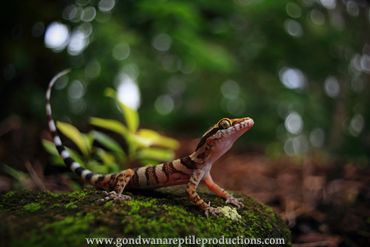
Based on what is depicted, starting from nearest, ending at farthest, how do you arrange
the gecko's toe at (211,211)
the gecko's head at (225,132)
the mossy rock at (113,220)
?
1. the mossy rock at (113,220)
2. the gecko's toe at (211,211)
3. the gecko's head at (225,132)

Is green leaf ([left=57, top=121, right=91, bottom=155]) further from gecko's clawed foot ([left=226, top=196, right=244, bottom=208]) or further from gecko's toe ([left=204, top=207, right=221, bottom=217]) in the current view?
gecko's toe ([left=204, top=207, right=221, bottom=217])

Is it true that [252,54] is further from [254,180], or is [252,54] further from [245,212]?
[245,212]

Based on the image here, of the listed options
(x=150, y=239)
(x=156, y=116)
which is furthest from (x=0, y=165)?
(x=156, y=116)

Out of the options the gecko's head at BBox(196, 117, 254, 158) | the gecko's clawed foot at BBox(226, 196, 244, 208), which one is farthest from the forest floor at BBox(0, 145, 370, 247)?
the gecko's head at BBox(196, 117, 254, 158)

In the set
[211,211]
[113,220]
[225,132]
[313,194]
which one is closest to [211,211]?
[211,211]

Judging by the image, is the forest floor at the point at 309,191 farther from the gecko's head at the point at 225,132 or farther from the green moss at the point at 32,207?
the green moss at the point at 32,207

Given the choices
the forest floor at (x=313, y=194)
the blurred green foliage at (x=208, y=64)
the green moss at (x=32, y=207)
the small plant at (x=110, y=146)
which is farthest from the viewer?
the blurred green foliage at (x=208, y=64)

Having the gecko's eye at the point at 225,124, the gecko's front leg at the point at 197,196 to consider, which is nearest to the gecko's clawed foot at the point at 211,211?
the gecko's front leg at the point at 197,196
